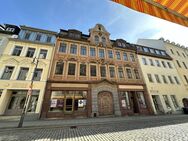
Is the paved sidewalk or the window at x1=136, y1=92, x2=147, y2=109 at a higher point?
the window at x1=136, y1=92, x2=147, y2=109

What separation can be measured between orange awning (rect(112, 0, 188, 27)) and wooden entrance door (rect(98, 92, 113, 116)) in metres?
15.1

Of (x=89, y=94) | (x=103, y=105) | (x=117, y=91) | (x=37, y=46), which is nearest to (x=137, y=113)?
(x=117, y=91)

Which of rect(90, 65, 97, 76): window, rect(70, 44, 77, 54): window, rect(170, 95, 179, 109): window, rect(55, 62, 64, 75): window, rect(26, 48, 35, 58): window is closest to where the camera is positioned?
rect(55, 62, 64, 75): window

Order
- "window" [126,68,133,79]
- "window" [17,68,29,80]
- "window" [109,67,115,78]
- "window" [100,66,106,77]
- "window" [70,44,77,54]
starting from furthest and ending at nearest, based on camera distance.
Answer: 1. "window" [126,68,133,79]
2. "window" [109,67,115,78]
3. "window" [70,44,77,54]
4. "window" [100,66,106,77]
5. "window" [17,68,29,80]

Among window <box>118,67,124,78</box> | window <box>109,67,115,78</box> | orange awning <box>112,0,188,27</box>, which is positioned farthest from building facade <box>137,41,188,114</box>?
orange awning <box>112,0,188,27</box>

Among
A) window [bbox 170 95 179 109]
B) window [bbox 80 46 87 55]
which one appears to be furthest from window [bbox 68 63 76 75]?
window [bbox 170 95 179 109]

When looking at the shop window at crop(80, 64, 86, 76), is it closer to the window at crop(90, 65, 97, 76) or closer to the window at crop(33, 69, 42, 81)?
the window at crop(90, 65, 97, 76)

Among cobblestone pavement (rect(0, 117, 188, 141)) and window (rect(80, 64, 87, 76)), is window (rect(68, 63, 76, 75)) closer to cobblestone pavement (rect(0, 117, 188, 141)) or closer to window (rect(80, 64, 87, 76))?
window (rect(80, 64, 87, 76))

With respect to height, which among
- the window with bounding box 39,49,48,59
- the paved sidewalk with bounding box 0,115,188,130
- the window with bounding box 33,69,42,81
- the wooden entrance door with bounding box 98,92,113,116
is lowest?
the paved sidewalk with bounding box 0,115,188,130

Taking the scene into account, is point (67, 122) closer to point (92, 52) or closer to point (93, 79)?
point (93, 79)

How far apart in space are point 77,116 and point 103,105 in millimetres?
4156

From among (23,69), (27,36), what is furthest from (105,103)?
(27,36)

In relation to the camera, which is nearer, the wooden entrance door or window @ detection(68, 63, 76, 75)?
the wooden entrance door

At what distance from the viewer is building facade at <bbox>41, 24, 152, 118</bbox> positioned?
1445cm
